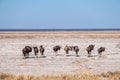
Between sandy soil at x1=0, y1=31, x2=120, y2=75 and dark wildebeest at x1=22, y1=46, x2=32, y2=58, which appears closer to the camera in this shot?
sandy soil at x1=0, y1=31, x2=120, y2=75

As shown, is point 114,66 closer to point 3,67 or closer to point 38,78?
point 3,67

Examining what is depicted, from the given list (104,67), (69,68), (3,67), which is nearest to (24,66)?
(3,67)

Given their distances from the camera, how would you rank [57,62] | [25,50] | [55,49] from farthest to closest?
[55,49]
[25,50]
[57,62]

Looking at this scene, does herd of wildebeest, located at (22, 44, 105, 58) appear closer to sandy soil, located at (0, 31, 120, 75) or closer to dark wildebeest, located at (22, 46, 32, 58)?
dark wildebeest, located at (22, 46, 32, 58)

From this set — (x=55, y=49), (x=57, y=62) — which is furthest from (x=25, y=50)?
(x=57, y=62)

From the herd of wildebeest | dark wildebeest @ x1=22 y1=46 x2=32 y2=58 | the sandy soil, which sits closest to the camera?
the sandy soil

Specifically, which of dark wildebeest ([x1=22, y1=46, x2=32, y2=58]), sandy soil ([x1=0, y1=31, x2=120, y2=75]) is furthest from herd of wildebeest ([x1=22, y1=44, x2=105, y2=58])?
sandy soil ([x1=0, y1=31, x2=120, y2=75])

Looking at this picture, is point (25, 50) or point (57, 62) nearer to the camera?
point (57, 62)

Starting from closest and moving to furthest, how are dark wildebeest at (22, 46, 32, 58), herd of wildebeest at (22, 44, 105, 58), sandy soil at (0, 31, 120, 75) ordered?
sandy soil at (0, 31, 120, 75) → dark wildebeest at (22, 46, 32, 58) → herd of wildebeest at (22, 44, 105, 58)

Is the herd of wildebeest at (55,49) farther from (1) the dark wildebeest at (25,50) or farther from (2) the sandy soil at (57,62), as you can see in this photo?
(2) the sandy soil at (57,62)

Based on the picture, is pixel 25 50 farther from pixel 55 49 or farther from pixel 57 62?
pixel 57 62

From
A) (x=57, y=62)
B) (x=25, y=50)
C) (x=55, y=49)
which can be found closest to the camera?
(x=57, y=62)

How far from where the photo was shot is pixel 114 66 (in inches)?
896

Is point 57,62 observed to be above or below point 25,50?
below
